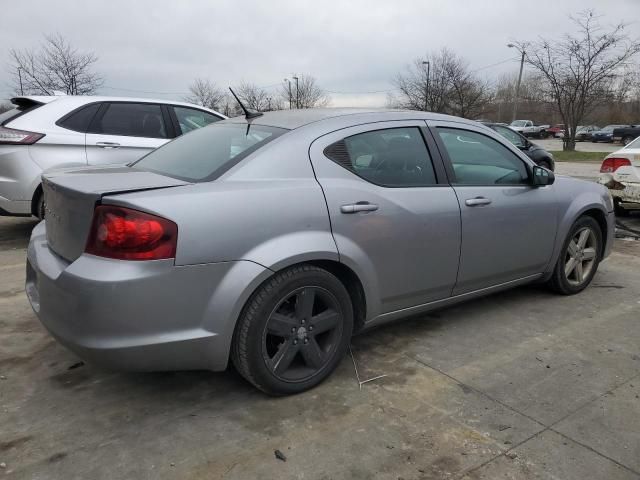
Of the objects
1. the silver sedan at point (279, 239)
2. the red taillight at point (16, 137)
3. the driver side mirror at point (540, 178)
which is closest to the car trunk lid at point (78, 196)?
the silver sedan at point (279, 239)

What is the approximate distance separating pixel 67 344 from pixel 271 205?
1.12 meters

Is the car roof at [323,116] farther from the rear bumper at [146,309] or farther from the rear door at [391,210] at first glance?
the rear bumper at [146,309]

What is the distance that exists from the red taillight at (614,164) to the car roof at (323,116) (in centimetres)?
461

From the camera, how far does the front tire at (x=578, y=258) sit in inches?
164

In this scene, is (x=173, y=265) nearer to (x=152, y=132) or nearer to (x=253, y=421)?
(x=253, y=421)

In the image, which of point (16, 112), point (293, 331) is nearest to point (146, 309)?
point (293, 331)

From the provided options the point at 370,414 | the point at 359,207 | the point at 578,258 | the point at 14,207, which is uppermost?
the point at 359,207

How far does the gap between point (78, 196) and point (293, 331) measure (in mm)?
1206

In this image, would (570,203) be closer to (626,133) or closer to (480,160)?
(480,160)

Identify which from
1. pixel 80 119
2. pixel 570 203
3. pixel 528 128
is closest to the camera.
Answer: pixel 570 203

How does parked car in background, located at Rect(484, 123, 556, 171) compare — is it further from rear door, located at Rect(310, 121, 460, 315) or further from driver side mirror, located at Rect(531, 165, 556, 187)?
rear door, located at Rect(310, 121, 460, 315)

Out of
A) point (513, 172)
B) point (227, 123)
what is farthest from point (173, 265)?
point (513, 172)

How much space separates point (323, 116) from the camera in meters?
3.06

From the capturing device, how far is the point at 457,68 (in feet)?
104
